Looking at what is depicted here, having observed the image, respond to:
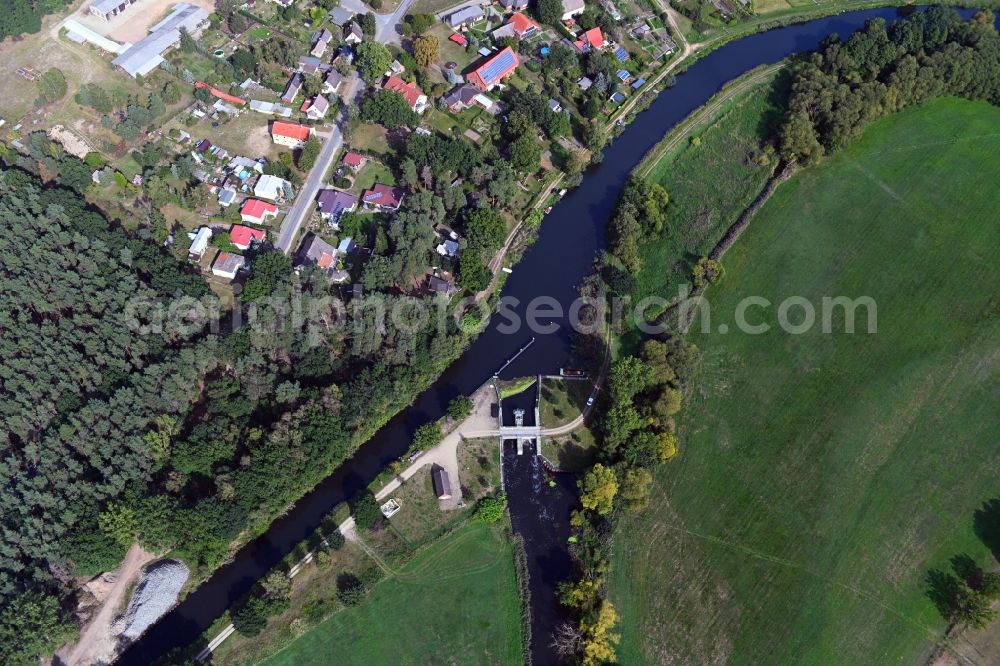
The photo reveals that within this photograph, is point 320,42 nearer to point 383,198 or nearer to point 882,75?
point 383,198

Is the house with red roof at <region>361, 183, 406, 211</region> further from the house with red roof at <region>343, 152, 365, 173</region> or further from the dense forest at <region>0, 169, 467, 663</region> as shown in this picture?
the dense forest at <region>0, 169, 467, 663</region>

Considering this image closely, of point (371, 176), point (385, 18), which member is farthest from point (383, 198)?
point (385, 18)

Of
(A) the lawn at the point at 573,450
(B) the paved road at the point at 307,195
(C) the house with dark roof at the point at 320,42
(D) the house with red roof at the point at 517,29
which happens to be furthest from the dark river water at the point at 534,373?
(C) the house with dark roof at the point at 320,42

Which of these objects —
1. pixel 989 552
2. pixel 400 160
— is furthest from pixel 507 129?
pixel 989 552

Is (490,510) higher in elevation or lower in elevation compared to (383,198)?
lower

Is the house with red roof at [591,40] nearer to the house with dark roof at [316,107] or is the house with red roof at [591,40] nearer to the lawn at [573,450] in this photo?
the house with dark roof at [316,107]

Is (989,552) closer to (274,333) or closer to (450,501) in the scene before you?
(450,501)
